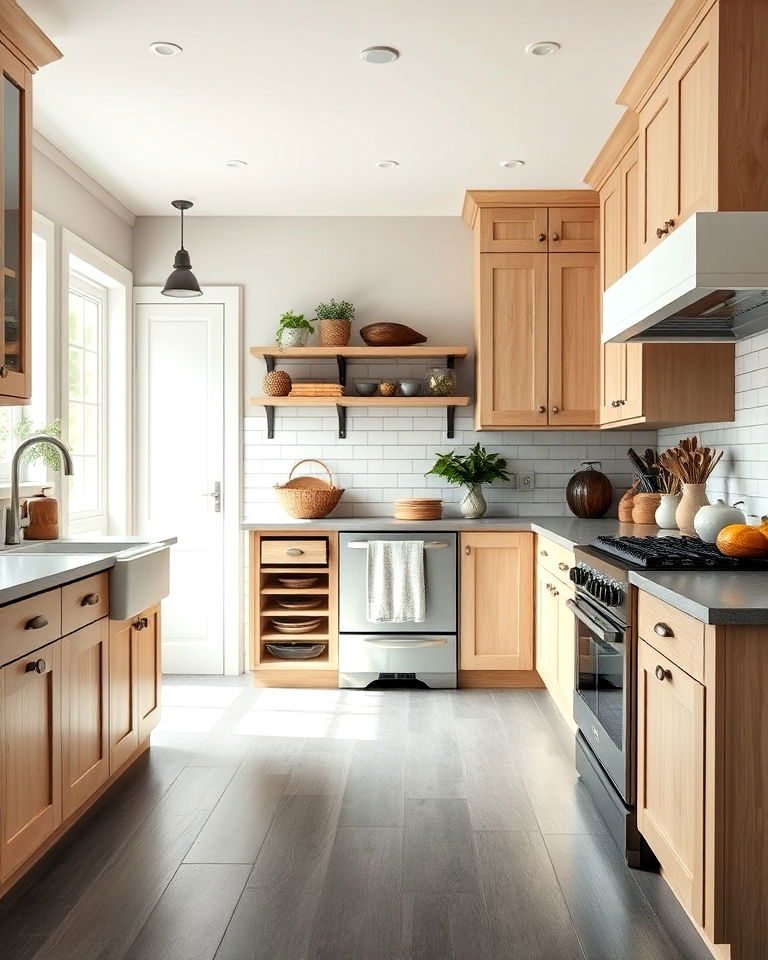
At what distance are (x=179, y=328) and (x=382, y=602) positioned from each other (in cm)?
202

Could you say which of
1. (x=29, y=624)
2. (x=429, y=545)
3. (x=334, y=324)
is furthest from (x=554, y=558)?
(x=29, y=624)

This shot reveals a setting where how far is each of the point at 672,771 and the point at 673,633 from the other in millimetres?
347

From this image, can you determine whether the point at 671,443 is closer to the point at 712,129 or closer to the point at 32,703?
the point at 712,129

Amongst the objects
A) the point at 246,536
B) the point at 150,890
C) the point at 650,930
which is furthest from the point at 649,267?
the point at 246,536

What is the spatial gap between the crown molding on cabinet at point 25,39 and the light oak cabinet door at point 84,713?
187 cm

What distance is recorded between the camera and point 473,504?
4.79 m

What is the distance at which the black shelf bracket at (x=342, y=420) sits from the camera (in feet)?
16.3

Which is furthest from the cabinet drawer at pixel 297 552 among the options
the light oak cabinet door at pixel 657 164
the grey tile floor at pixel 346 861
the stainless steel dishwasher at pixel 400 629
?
the light oak cabinet door at pixel 657 164

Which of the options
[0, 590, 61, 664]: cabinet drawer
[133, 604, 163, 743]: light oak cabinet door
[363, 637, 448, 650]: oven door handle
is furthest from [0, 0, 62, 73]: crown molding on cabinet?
[363, 637, 448, 650]: oven door handle

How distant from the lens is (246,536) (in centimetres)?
507

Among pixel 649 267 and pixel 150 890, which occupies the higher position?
pixel 649 267

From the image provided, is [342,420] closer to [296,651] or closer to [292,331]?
[292,331]

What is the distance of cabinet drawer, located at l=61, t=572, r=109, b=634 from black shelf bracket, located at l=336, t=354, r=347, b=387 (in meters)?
2.24

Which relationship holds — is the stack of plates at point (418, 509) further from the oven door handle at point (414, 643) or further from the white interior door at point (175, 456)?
the white interior door at point (175, 456)
